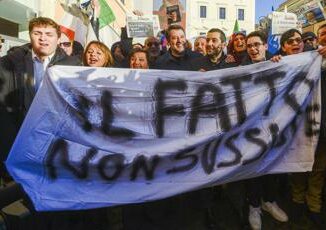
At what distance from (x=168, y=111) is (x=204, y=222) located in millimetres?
1222

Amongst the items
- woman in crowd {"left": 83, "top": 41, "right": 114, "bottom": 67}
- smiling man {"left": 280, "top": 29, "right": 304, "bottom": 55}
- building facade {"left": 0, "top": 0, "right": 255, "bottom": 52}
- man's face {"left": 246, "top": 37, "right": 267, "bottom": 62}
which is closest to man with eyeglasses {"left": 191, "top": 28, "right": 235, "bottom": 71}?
man's face {"left": 246, "top": 37, "right": 267, "bottom": 62}

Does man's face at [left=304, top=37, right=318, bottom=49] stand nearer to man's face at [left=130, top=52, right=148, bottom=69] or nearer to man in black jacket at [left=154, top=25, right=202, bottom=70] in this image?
man in black jacket at [left=154, top=25, right=202, bottom=70]

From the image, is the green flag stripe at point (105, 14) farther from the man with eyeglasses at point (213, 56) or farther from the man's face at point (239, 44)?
the man with eyeglasses at point (213, 56)

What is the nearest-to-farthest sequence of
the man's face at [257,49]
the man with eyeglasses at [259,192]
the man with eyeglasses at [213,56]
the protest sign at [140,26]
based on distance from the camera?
the man with eyeglasses at [259,192] < the man's face at [257,49] < the man with eyeglasses at [213,56] < the protest sign at [140,26]

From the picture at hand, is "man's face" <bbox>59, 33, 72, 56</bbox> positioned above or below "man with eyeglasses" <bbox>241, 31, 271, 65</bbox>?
above

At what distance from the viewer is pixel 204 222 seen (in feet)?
13.1

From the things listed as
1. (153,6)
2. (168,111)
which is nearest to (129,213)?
(168,111)

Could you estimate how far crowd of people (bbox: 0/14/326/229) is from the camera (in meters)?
3.49

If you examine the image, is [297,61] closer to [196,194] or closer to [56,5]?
[196,194]

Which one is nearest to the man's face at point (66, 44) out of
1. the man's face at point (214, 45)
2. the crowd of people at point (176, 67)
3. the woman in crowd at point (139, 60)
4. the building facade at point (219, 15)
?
the crowd of people at point (176, 67)

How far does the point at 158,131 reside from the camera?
3.38 m

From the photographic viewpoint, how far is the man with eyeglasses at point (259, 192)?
3.85m

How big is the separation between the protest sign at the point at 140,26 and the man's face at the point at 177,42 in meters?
2.54

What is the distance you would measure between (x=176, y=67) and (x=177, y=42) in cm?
28
